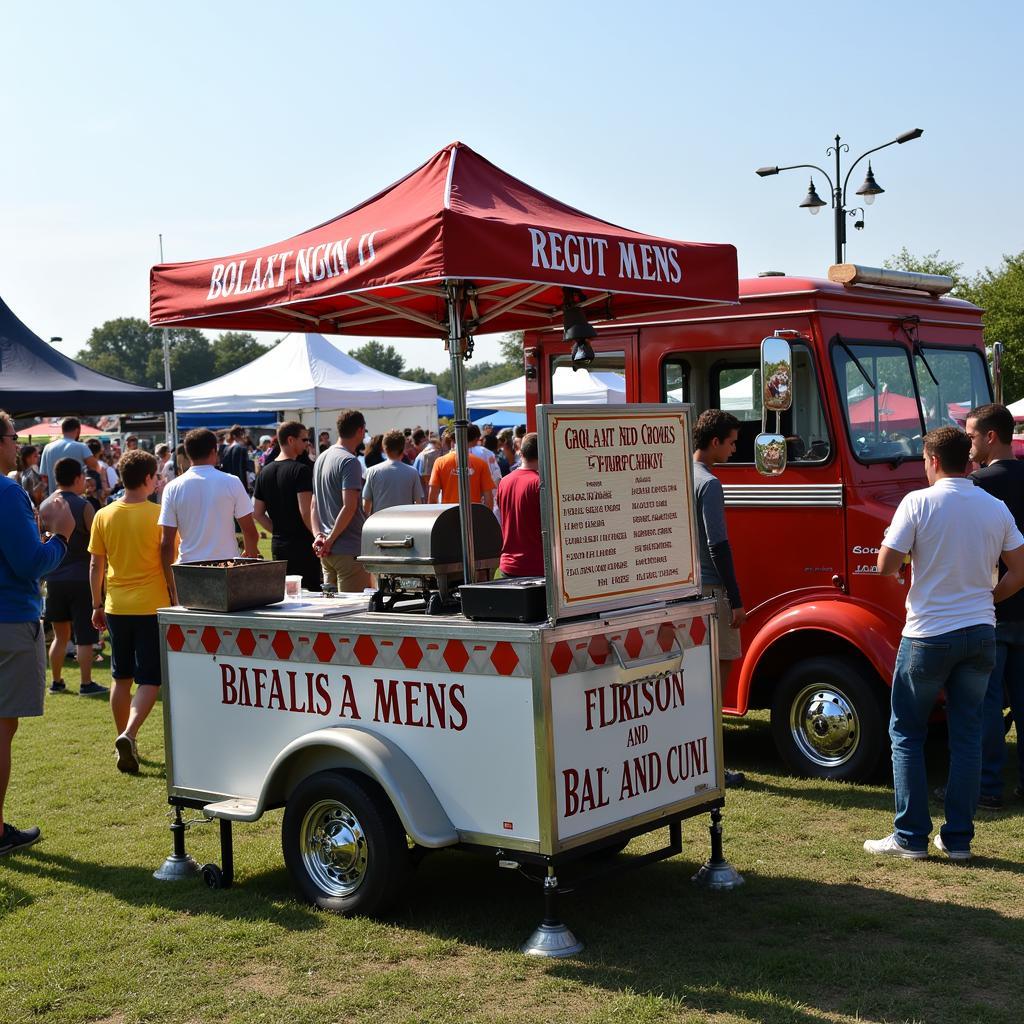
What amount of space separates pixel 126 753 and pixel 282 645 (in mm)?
2829

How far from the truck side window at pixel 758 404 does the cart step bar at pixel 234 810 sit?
3.30m

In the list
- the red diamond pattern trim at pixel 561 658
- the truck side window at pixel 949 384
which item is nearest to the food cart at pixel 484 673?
the red diamond pattern trim at pixel 561 658

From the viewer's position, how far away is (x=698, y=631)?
192 inches

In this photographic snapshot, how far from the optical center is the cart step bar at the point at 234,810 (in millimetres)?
4855

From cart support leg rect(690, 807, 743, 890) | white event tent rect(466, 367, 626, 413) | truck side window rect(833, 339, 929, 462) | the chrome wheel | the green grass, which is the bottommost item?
the green grass

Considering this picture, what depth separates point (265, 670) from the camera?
16.3ft

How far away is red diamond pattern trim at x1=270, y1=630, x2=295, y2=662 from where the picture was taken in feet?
16.0

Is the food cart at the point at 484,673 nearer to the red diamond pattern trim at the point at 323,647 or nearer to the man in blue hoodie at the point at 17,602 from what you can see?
the red diamond pattern trim at the point at 323,647

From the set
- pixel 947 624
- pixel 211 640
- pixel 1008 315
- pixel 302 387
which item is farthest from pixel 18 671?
pixel 1008 315

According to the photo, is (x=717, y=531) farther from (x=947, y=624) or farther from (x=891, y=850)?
(x=891, y=850)

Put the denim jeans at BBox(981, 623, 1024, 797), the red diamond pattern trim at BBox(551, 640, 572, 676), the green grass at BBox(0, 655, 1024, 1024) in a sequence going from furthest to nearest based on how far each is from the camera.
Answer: the denim jeans at BBox(981, 623, 1024, 797) < the red diamond pattern trim at BBox(551, 640, 572, 676) < the green grass at BBox(0, 655, 1024, 1024)

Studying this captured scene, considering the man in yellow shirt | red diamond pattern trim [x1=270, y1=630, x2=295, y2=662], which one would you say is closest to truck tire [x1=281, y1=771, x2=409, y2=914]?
red diamond pattern trim [x1=270, y1=630, x2=295, y2=662]

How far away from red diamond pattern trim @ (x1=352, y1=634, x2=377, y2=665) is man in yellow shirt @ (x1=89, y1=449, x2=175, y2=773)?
9.39ft

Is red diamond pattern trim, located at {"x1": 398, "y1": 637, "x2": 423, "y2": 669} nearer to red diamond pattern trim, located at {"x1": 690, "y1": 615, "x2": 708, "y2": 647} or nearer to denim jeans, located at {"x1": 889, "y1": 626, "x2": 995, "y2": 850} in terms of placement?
red diamond pattern trim, located at {"x1": 690, "y1": 615, "x2": 708, "y2": 647}
